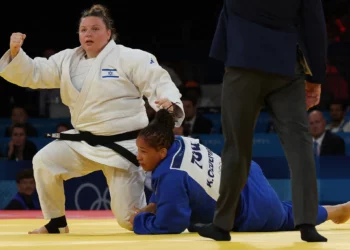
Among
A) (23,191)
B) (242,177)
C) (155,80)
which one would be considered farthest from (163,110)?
(23,191)

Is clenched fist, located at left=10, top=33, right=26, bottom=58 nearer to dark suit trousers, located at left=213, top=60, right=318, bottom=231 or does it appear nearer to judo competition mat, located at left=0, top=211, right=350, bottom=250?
judo competition mat, located at left=0, top=211, right=350, bottom=250

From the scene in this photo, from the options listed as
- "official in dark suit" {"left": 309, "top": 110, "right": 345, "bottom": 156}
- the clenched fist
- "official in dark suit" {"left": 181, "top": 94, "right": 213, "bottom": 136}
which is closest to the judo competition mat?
the clenched fist

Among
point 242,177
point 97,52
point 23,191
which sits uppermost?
point 97,52

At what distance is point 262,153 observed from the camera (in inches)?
306

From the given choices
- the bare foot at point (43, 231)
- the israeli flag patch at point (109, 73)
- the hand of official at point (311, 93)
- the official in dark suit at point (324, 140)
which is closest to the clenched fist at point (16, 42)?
the israeli flag patch at point (109, 73)

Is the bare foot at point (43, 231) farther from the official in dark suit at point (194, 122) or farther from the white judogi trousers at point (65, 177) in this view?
the official in dark suit at point (194, 122)

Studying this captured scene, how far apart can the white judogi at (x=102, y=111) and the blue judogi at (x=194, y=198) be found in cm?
36

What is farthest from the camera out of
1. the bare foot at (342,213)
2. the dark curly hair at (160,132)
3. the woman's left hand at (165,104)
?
the bare foot at (342,213)

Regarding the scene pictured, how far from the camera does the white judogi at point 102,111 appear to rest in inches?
176

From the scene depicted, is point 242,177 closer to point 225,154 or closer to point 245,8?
point 225,154

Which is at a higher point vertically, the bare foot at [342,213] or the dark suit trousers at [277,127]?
the dark suit trousers at [277,127]

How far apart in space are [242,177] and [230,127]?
21 cm

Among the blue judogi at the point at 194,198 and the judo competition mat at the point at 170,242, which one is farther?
the blue judogi at the point at 194,198

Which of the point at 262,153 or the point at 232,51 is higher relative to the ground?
the point at 232,51
